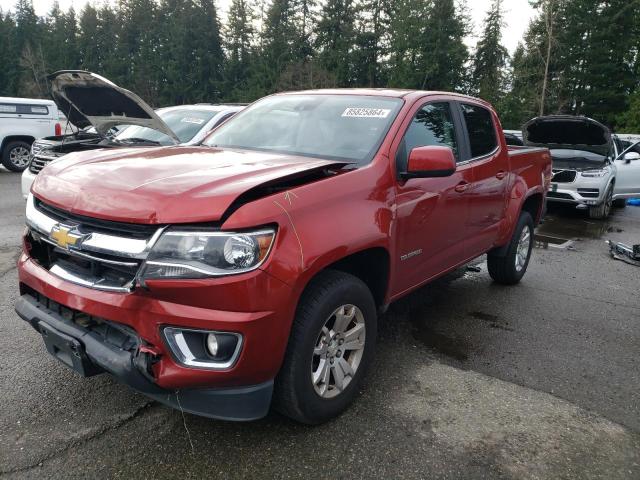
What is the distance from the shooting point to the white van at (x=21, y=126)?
12.6 meters

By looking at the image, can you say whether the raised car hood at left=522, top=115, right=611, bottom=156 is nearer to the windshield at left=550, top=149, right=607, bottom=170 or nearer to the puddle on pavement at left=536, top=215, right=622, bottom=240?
the windshield at left=550, top=149, right=607, bottom=170

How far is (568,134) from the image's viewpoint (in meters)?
10.2

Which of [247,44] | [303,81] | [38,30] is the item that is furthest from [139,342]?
[38,30]

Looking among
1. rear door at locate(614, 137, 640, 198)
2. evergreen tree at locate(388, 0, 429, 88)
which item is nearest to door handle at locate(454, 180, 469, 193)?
rear door at locate(614, 137, 640, 198)

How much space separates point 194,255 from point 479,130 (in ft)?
10.1

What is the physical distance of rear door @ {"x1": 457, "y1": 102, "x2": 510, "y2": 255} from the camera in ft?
13.3

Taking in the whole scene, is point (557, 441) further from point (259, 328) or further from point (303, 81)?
point (303, 81)

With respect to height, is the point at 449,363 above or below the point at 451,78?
below

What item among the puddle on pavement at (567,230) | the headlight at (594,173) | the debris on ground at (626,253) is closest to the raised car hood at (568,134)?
the headlight at (594,173)

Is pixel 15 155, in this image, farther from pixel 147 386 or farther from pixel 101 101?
pixel 147 386

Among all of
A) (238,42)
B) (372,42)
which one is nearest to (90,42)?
(238,42)

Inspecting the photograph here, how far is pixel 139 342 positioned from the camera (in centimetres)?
222

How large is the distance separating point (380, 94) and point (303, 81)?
40.1m

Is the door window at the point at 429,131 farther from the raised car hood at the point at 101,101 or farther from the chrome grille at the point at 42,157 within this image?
the chrome grille at the point at 42,157
